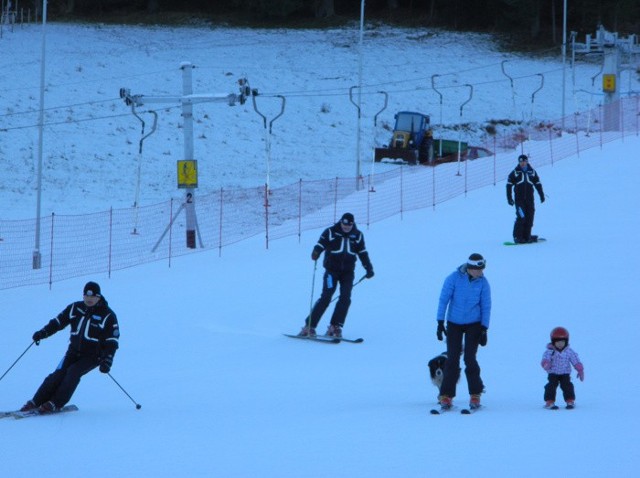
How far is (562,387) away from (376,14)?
56.5 metres

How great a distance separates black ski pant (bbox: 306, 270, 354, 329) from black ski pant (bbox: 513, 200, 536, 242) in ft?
21.0

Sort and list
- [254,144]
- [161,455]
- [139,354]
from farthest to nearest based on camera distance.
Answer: [254,144]
[139,354]
[161,455]

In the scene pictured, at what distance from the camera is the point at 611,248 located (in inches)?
784

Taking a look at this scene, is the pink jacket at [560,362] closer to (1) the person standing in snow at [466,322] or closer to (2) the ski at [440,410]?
(1) the person standing in snow at [466,322]

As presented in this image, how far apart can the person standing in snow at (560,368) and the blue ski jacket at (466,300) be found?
0.63 meters

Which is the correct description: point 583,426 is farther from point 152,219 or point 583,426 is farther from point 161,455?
point 152,219

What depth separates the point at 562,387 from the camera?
402 inches

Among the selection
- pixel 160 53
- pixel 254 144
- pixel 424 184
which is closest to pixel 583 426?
pixel 424 184

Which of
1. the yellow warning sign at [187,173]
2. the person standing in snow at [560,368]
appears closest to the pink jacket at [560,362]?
the person standing in snow at [560,368]

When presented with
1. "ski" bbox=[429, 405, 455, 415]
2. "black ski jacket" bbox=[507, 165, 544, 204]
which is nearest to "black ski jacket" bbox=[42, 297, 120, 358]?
"ski" bbox=[429, 405, 455, 415]

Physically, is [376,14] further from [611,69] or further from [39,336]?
[39,336]

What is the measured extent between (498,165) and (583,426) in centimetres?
2258

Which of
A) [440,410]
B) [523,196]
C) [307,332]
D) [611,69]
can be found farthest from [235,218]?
[440,410]

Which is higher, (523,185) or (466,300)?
(523,185)
